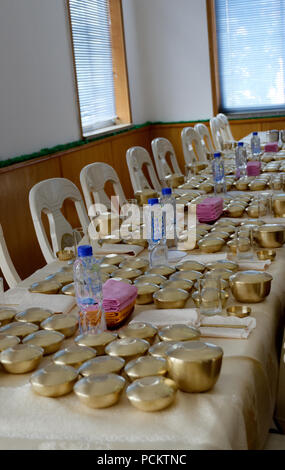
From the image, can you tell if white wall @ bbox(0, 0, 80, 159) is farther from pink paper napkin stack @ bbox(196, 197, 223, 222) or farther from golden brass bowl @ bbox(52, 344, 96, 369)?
golden brass bowl @ bbox(52, 344, 96, 369)

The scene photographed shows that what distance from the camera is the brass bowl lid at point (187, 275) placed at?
171 cm

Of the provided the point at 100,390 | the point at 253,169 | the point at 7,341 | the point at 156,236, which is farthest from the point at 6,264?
the point at 253,169

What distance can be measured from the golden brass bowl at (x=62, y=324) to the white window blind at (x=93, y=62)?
397 cm

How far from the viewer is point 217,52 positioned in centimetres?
660

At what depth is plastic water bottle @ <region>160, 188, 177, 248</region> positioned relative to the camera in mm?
2121

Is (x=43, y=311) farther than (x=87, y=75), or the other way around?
(x=87, y=75)

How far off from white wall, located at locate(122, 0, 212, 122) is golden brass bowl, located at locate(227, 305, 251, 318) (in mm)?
5108

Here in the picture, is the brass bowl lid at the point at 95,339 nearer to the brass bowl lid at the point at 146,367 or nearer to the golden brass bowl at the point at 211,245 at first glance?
the brass bowl lid at the point at 146,367

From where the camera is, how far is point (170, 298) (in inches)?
61.0

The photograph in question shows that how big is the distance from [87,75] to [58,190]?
2.92 m

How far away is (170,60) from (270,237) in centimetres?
504

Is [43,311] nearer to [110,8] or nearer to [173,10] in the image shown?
[110,8]

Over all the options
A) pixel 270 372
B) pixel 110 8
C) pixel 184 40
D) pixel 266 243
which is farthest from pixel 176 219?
pixel 184 40

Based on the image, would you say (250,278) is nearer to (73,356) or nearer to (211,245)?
(211,245)
